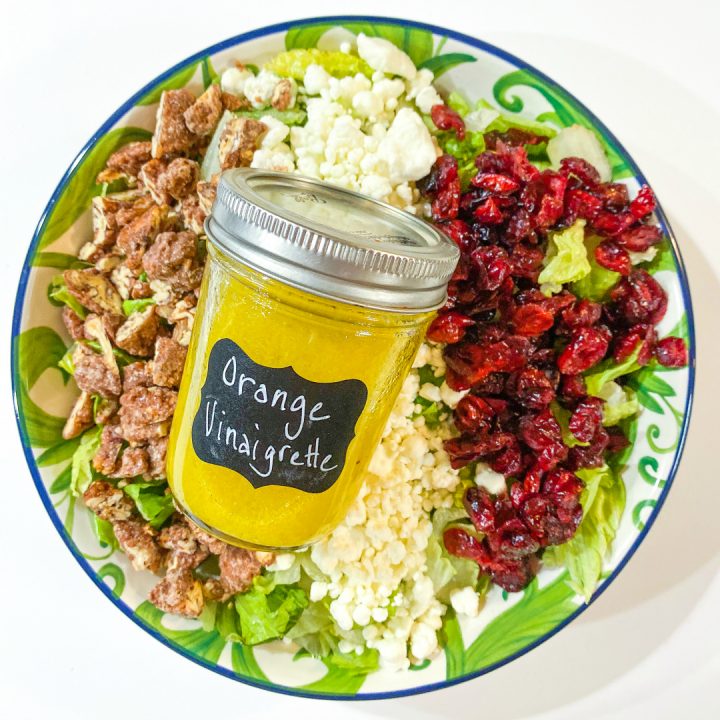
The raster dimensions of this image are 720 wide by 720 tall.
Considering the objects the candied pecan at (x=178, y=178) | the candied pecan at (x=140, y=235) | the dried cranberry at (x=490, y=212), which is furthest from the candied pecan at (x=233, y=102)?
the dried cranberry at (x=490, y=212)

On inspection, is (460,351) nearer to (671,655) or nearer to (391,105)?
(391,105)

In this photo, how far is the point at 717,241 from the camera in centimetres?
179

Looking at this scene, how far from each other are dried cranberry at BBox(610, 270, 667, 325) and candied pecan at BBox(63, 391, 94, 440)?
1.41 metres

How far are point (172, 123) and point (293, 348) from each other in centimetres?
78

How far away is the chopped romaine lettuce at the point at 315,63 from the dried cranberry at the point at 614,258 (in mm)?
745

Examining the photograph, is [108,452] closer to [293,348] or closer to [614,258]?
[293,348]

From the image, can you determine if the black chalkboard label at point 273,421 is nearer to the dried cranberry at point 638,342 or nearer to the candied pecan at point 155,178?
the candied pecan at point 155,178

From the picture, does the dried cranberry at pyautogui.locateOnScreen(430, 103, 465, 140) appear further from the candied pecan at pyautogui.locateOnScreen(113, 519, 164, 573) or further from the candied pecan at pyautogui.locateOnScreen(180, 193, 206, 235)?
the candied pecan at pyautogui.locateOnScreen(113, 519, 164, 573)

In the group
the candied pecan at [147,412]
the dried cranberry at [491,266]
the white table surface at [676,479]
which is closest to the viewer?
the dried cranberry at [491,266]

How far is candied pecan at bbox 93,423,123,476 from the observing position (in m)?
1.63

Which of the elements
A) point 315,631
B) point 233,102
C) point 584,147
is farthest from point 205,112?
point 315,631

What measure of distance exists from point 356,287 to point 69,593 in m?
1.55

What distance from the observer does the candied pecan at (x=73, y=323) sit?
167cm

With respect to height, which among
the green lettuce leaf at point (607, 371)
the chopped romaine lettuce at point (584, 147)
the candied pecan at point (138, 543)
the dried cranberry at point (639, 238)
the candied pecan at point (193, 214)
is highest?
the chopped romaine lettuce at point (584, 147)
